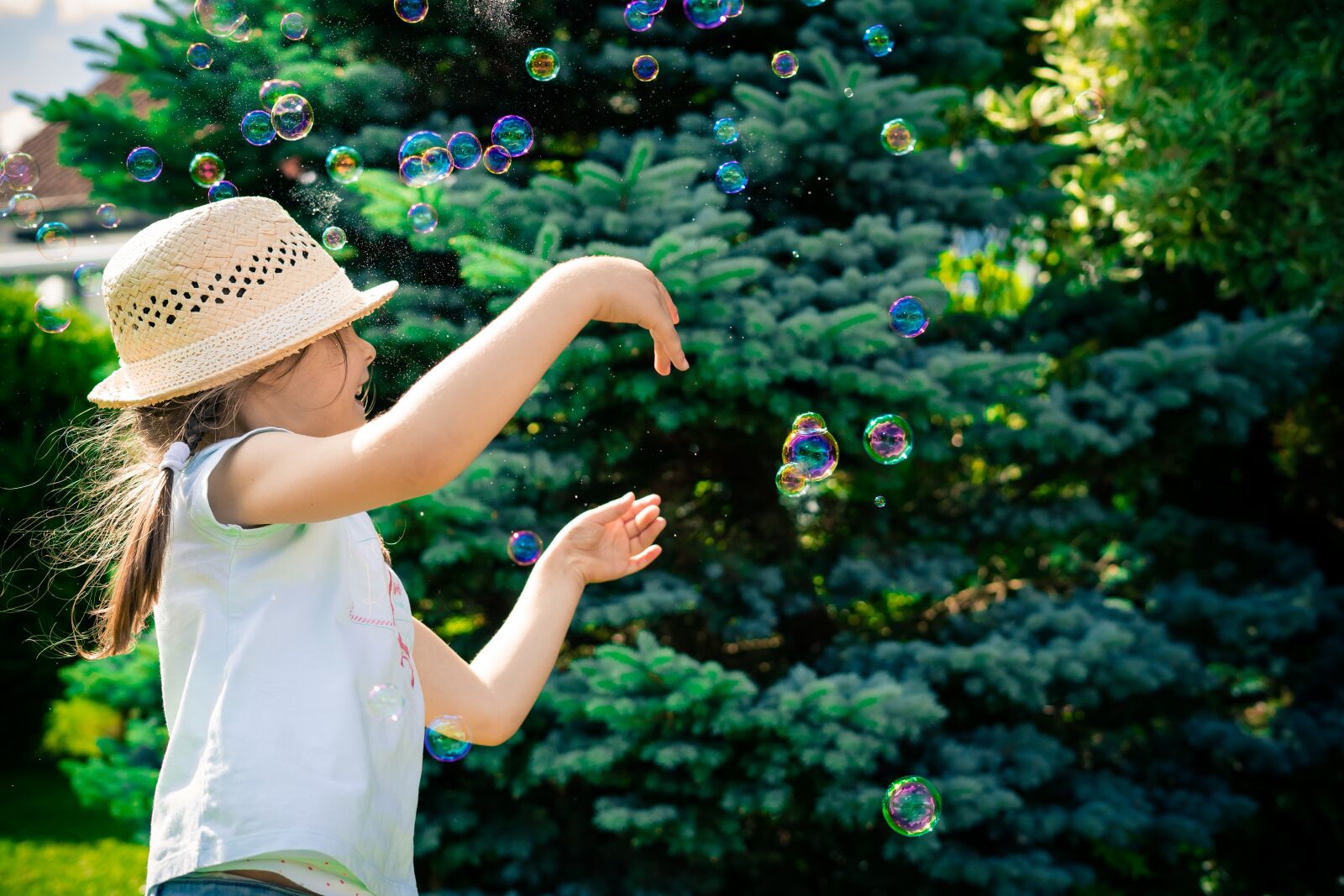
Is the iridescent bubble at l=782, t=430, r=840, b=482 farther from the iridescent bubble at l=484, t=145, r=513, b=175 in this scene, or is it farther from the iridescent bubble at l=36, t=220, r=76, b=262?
the iridescent bubble at l=36, t=220, r=76, b=262

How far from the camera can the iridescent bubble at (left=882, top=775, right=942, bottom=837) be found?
8.84 feet

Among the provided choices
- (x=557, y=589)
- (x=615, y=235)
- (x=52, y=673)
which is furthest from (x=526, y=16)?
(x=52, y=673)

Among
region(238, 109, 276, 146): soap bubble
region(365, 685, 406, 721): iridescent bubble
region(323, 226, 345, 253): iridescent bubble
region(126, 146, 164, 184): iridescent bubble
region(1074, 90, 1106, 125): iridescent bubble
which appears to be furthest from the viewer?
region(1074, 90, 1106, 125): iridescent bubble

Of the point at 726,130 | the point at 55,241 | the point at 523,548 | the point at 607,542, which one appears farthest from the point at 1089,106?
the point at 55,241

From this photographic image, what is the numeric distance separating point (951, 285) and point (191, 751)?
14.5 feet

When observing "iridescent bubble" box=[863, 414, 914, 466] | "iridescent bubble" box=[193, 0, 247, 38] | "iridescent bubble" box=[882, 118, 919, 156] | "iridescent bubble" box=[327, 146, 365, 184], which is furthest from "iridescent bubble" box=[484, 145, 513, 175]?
"iridescent bubble" box=[863, 414, 914, 466]

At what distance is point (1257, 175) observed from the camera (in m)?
3.95

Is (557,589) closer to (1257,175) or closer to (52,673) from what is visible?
(1257,175)

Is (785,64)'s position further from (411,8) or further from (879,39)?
(411,8)

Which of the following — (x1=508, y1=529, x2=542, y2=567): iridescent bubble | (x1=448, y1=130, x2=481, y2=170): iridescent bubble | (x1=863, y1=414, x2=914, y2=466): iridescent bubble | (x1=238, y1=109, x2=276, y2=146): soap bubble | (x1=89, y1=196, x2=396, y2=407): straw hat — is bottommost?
(x1=508, y1=529, x2=542, y2=567): iridescent bubble

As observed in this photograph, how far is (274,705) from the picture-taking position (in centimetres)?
124

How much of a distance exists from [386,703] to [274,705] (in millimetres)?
155

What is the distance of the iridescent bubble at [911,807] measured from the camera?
269 cm

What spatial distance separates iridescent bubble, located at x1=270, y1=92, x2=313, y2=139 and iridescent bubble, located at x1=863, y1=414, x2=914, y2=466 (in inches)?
63.4
